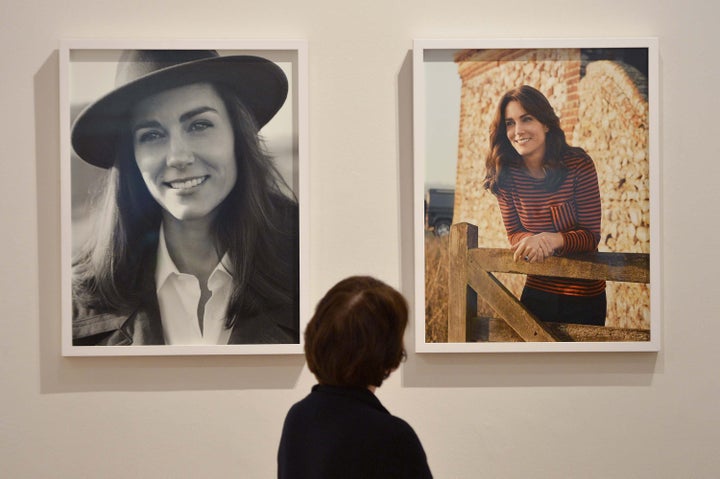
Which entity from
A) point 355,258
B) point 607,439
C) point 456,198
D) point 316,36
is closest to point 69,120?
point 316,36

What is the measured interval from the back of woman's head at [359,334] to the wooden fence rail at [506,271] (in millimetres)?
906

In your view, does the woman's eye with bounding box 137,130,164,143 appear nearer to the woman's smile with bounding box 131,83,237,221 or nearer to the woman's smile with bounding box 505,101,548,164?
the woman's smile with bounding box 131,83,237,221

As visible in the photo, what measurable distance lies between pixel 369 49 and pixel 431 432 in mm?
1104

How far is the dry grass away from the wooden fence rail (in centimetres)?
2

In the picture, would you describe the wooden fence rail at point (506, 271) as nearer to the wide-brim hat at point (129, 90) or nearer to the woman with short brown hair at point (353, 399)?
the wide-brim hat at point (129, 90)

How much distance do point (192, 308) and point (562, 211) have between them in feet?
3.51

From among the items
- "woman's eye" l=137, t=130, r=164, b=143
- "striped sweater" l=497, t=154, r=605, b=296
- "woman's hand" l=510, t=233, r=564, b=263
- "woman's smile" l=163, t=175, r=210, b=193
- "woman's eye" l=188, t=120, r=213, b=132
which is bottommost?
"woman's hand" l=510, t=233, r=564, b=263

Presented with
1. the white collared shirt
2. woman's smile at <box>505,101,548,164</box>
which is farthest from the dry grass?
the white collared shirt

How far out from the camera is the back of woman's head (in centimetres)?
132

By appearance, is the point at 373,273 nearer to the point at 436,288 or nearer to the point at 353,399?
the point at 436,288

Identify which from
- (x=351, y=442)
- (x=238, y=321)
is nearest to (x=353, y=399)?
(x=351, y=442)

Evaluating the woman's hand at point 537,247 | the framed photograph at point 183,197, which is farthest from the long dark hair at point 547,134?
the framed photograph at point 183,197

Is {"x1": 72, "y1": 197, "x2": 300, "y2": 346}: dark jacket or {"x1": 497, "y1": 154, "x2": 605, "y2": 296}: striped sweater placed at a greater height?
{"x1": 497, "y1": 154, "x2": 605, "y2": 296}: striped sweater

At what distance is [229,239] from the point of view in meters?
2.22
